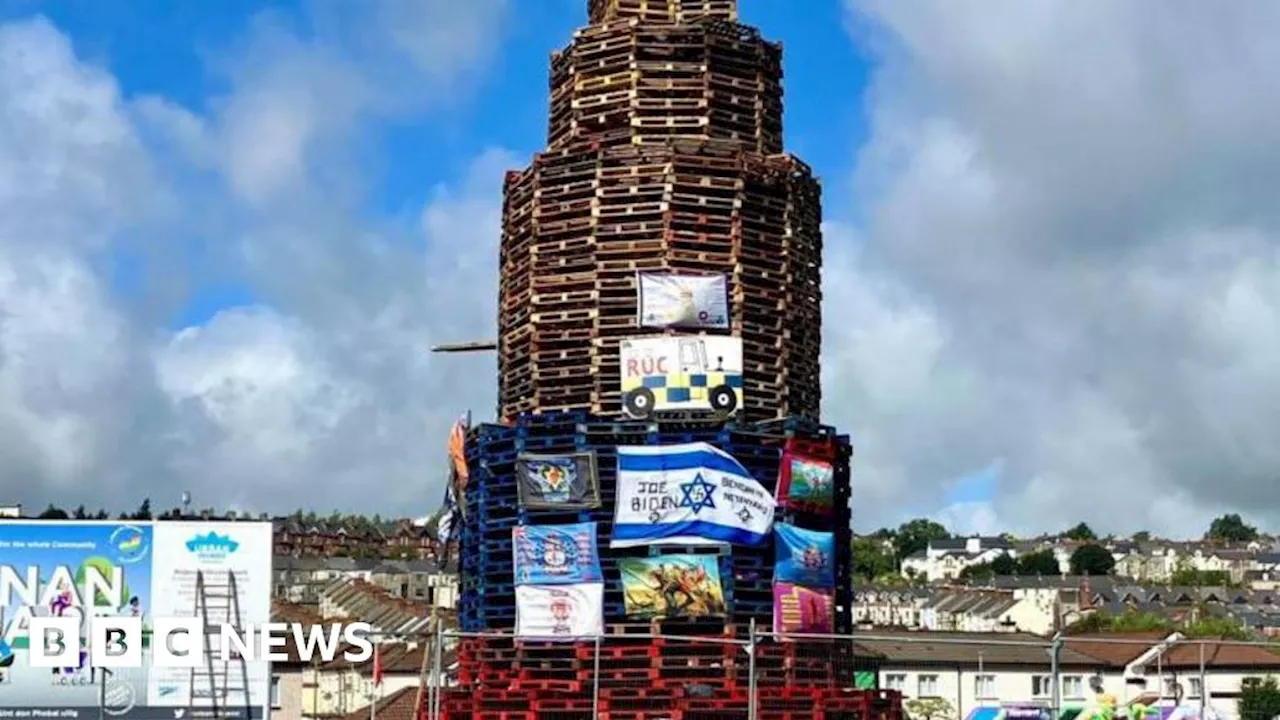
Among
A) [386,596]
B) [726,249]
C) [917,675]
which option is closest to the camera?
[726,249]

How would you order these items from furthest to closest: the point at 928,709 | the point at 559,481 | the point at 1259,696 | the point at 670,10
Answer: the point at 928,709, the point at 1259,696, the point at 670,10, the point at 559,481

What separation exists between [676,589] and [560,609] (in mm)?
2628

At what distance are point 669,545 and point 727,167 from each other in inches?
364

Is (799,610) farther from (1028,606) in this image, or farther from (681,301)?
(1028,606)

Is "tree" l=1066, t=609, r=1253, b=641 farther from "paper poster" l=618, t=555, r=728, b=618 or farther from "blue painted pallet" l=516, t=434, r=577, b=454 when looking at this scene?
"blue painted pallet" l=516, t=434, r=577, b=454

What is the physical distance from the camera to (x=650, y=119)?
1860 inches

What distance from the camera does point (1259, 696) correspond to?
262ft

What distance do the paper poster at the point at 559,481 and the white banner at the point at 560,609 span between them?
1829mm

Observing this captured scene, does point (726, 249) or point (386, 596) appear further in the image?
point (386, 596)

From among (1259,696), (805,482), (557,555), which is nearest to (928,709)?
(1259,696)

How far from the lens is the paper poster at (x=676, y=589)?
42.3 metres

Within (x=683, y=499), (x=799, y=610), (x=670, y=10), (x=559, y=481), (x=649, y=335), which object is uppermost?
(x=670, y=10)

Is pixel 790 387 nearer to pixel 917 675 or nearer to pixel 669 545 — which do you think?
pixel 669 545

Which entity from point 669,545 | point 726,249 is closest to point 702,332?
point 726,249
